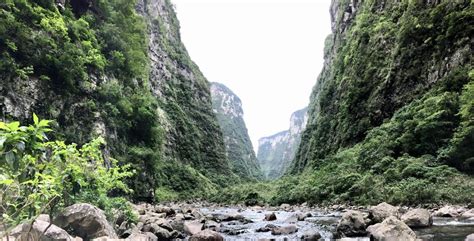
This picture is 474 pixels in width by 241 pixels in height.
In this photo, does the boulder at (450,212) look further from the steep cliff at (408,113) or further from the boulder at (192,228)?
the boulder at (192,228)

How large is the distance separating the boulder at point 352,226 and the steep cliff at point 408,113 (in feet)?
28.1

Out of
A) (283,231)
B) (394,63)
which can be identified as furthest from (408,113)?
(283,231)

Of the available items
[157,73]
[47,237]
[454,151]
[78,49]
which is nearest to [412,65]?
[454,151]

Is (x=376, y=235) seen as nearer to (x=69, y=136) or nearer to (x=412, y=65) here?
(x=69, y=136)

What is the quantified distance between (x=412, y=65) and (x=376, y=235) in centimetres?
3106

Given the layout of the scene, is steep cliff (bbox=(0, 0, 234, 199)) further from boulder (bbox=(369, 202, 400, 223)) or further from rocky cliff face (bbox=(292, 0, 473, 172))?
rocky cliff face (bbox=(292, 0, 473, 172))

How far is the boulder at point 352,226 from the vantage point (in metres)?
12.1

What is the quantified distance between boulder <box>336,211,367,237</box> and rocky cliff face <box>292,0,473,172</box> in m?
15.7

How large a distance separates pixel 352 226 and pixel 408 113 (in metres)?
22.2

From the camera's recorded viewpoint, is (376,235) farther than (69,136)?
No

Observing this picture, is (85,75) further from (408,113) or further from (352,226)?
(408,113)

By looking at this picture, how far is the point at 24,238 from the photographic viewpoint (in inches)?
247

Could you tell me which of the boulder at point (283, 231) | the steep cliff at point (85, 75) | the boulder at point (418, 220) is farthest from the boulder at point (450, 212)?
the steep cliff at point (85, 75)

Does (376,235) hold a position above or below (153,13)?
below
